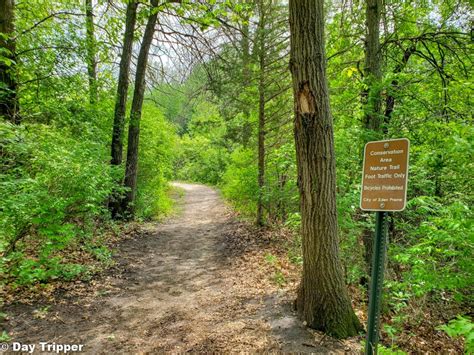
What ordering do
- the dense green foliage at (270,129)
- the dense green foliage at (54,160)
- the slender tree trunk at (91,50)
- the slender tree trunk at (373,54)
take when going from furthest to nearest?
the slender tree trunk at (91,50) < the slender tree trunk at (373,54) < the dense green foliage at (54,160) < the dense green foliage at (270,129)

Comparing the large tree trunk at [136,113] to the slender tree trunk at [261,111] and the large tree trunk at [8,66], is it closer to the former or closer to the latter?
the large tree trunk at [8,66]

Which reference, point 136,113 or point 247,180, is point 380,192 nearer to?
point 247,180

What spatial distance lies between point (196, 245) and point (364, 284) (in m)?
4.18

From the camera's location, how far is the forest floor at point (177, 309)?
307 centimetres

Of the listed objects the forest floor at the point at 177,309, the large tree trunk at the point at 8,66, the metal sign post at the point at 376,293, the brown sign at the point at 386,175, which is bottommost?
the forest floor at the point at 177,309

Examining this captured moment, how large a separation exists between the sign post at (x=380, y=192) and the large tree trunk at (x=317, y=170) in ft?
2.79

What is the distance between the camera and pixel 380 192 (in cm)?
226

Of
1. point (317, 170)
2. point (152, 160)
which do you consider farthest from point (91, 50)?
point (317, 170)

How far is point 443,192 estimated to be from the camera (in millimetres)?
4242

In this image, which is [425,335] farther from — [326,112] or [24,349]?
[24,349]

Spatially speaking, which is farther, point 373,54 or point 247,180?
point 247,180

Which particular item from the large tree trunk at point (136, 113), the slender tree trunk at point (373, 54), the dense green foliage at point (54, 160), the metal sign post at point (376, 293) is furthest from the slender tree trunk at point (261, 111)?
the metal sign post at point (376, 293)

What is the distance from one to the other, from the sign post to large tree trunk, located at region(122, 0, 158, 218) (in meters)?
7.58

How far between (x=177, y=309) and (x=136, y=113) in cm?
629
